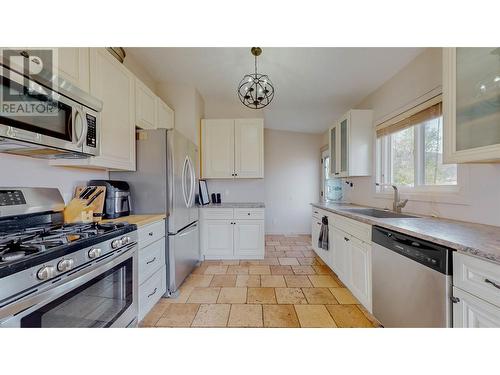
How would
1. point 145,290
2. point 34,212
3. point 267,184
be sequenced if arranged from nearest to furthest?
point 34,212 < point 145,290 < point 267,184

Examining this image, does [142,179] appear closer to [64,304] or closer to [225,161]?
[64,304]

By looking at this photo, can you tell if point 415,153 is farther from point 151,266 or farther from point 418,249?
point 151,266

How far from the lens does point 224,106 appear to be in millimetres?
4043

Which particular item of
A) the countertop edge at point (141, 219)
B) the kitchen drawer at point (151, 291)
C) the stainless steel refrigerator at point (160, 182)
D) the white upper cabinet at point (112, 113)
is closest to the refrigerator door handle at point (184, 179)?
the stainless steel refrigerator at point (160, 182)

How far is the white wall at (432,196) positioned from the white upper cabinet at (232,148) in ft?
5.86

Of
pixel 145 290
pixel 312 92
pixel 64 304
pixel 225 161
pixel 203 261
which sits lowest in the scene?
pixel 203 261

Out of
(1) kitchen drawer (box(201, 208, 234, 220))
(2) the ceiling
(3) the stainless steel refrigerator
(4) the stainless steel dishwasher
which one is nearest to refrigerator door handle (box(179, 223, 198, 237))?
(3) the stainless steel refrigerator

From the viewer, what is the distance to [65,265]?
39.2 inches

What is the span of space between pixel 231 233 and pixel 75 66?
2.71m

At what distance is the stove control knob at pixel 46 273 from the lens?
88 cm
